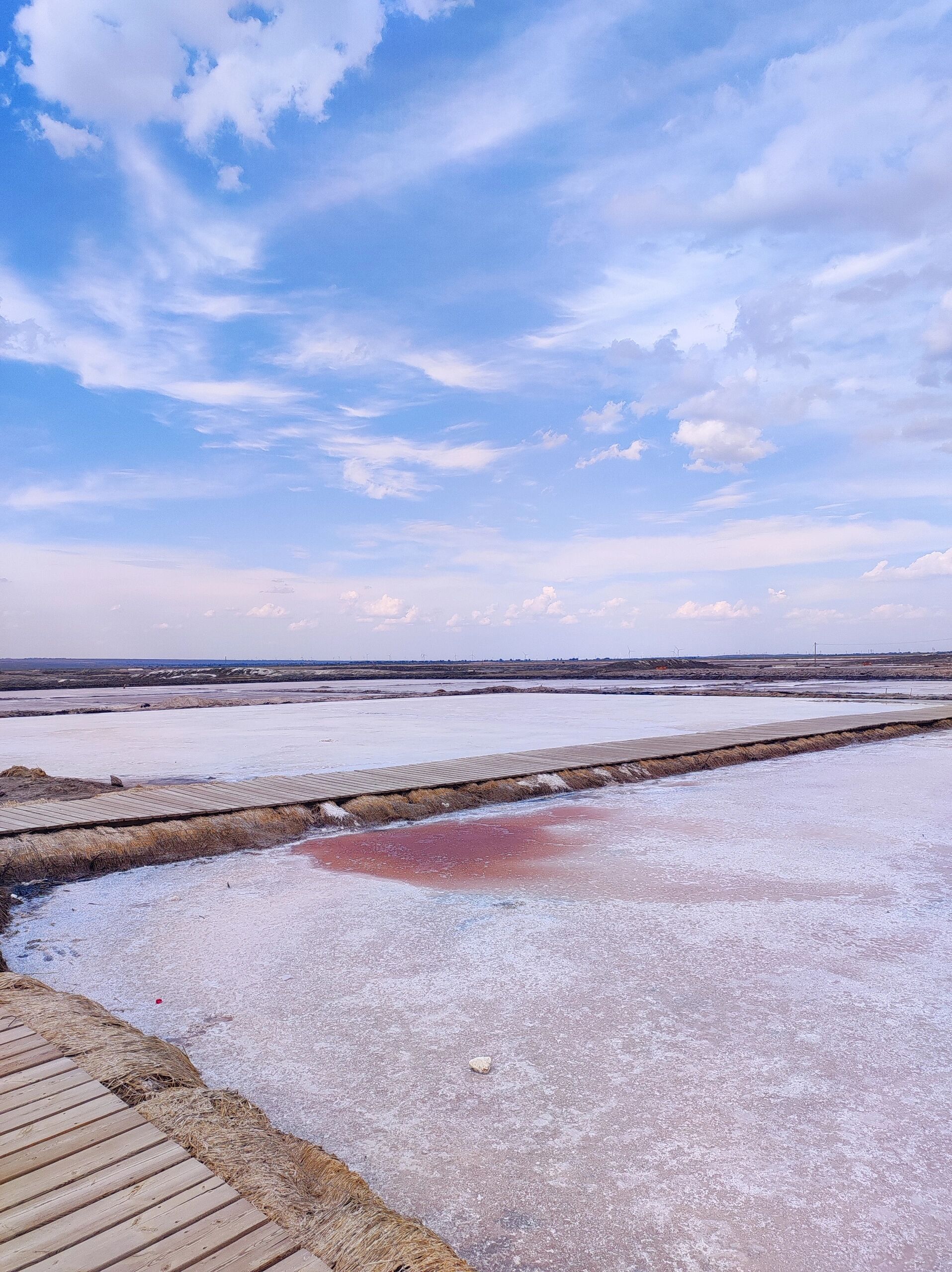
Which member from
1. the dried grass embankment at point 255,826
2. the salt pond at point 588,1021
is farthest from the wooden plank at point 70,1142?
the dried grass embankment at point 255,826

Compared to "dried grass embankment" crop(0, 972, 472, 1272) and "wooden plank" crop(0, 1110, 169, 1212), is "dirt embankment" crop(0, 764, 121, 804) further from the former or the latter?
"wooden plank" crop(0, 1110, 169, 1212)

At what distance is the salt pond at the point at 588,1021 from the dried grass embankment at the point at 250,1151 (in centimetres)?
18

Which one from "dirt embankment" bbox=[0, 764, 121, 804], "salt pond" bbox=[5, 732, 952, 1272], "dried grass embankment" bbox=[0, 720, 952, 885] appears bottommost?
"salt pond" bbox=[5, 732, 952, 1272]

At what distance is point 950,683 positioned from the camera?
34.7 metres

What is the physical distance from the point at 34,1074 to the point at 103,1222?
0.93 meters

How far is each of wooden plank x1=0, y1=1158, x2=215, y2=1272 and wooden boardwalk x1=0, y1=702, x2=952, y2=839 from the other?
511 centimetres

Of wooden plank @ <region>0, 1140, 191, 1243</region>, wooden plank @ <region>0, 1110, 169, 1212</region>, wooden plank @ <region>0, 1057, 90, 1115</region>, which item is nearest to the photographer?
wooden plank @ <region>0, 1140, 191, 1243</region>

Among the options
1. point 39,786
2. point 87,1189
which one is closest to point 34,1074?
point 87,1189

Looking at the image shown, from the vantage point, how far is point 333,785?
862cm

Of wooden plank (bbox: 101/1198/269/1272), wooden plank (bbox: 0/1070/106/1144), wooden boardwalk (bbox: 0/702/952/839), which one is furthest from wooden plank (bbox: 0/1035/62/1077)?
wooden boardwalk (bbox: 0/702/952/839)

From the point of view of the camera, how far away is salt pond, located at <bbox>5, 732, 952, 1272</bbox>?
7.87 ft

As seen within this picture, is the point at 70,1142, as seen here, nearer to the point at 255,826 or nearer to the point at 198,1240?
the point at 198,1240

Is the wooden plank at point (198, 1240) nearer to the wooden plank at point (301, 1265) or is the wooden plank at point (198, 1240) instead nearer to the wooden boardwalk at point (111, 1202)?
the wooden boardwalk at point (111, 1202)

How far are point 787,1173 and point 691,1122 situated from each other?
35 centimetres
